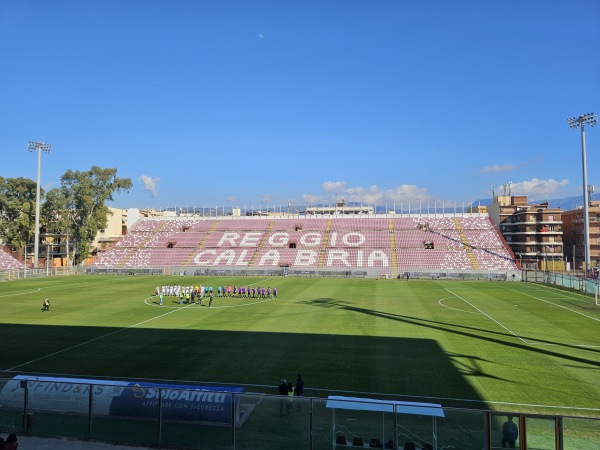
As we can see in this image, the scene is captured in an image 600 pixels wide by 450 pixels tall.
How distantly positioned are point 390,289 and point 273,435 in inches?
1403

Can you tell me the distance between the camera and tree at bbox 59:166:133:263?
216 ft

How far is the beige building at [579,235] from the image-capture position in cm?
7550

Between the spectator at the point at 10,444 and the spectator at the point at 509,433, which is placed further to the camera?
the spectator at the point at 10,444

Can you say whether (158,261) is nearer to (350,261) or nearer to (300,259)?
(300,259)

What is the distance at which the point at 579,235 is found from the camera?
78250 millimetres

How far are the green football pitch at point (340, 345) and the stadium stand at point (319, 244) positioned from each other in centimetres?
2489

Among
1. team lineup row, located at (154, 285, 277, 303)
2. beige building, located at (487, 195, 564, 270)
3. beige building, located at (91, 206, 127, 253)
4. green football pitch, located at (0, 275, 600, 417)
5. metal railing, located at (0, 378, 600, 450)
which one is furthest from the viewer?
beige building, located at (91, 206, 127, 253)

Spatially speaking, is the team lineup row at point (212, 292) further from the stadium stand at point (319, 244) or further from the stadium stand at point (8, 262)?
the stadium stand at point (8, 262)

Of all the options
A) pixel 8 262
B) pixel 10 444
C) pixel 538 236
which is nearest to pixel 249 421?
pixel 10 444

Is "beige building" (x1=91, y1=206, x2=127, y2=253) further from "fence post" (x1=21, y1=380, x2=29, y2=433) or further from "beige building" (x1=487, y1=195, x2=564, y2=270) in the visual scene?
"beige building" (x1=487, y1=195, x2=564, y2=270)

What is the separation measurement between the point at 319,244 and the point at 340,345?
160 ft

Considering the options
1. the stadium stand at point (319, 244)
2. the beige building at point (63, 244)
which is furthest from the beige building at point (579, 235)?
the beige building at point (63, 244)

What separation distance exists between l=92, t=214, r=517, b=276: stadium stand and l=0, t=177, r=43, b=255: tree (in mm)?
11120

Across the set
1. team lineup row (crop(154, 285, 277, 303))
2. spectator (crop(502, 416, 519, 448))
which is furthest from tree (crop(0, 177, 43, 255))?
spectator (crop(502, 416, 519, 448))
